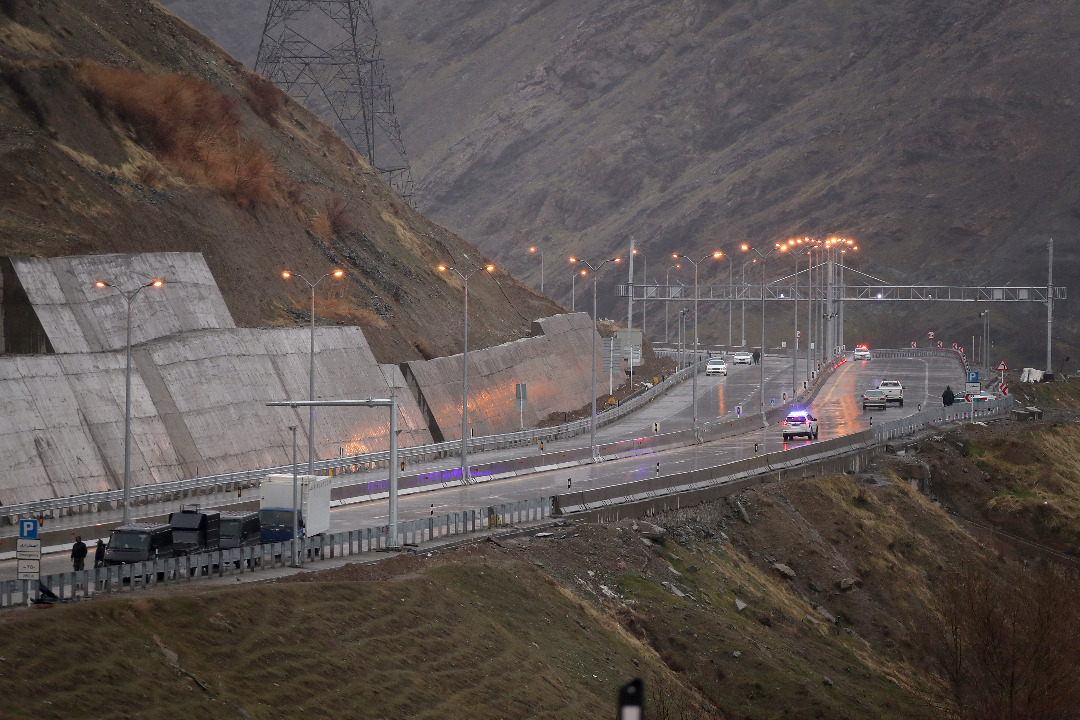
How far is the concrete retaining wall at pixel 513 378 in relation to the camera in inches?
2844

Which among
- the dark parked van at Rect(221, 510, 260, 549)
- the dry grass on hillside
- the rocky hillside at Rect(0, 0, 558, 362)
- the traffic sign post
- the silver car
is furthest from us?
the silver car

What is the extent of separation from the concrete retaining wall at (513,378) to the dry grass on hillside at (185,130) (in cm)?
1320

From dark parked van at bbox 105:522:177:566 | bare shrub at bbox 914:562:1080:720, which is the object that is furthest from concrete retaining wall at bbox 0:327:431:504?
bare shrub at bbox 914:562:1080:720

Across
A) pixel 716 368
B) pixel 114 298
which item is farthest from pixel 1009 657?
pixel 716 368

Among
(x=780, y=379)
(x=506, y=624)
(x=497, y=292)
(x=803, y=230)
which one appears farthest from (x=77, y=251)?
(x=803, y=230)

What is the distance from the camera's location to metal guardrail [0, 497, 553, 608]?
31.9 meters

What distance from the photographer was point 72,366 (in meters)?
50.8

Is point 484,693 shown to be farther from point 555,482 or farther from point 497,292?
point 497,292

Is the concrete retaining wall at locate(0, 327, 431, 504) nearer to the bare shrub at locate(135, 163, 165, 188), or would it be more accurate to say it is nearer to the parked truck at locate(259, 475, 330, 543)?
the parked truck at locate(259, 475, 330, 543)

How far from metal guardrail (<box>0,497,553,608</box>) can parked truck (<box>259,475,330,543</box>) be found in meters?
1.22

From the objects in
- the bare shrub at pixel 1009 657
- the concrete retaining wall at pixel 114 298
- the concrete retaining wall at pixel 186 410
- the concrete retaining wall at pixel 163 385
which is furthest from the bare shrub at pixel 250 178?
the bare shrub at pixel 1009 657

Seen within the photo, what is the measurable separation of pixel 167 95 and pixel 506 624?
46.8m

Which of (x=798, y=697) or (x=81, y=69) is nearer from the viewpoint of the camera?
(x=798, y=697)

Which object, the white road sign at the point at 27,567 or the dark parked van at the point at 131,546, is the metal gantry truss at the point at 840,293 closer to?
the dark parked van at the point at 131,546
